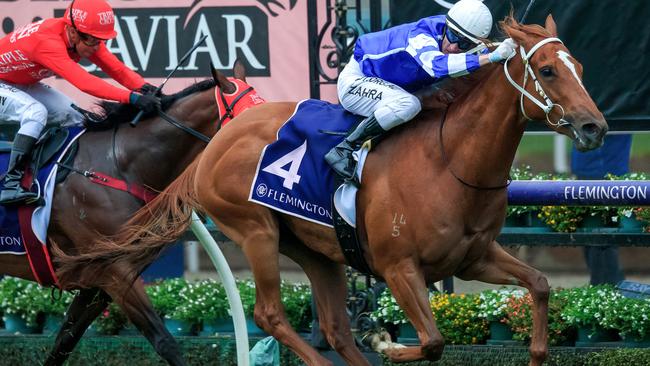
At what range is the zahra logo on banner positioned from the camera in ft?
27.8

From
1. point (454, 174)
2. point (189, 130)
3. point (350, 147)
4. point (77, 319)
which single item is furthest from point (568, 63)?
point (77, 319)

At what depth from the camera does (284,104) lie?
21.5 feet

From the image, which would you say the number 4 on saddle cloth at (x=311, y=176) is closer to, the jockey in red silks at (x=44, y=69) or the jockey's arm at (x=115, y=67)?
the jockey in red silks at (x=44, y=69)

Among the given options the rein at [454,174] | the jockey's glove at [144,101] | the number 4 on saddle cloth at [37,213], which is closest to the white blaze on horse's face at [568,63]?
the rein at [454,174]

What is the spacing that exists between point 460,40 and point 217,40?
301 cm

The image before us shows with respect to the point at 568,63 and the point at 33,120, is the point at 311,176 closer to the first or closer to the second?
the point at 568,63

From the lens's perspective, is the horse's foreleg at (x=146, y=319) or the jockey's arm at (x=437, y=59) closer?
the jockey's arm at (x=437, y=59)

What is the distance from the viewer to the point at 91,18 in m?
6.97

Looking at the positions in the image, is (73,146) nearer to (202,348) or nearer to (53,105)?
(53,105)

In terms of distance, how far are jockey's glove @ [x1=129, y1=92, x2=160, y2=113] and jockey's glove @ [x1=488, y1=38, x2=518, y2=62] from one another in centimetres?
231

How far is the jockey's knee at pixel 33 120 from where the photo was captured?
7004mm

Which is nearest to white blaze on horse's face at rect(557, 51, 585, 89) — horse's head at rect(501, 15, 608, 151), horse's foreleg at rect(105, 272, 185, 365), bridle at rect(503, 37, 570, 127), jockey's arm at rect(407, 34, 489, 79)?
horse's head at rect(501, 15, 608, 151)

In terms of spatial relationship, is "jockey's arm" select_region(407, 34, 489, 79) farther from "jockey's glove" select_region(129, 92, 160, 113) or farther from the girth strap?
the girth strap

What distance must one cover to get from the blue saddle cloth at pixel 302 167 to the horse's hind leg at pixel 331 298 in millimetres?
450
